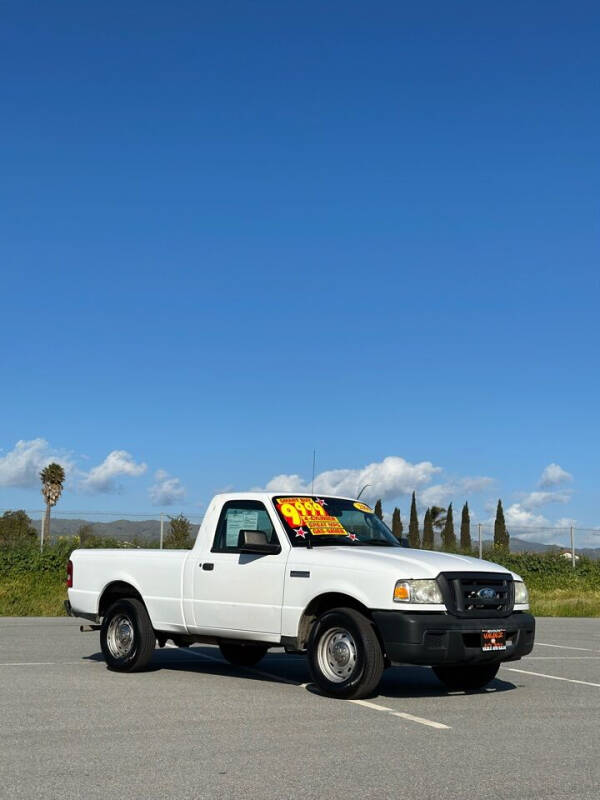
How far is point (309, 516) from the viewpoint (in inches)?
458

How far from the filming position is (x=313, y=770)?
22.5 ft

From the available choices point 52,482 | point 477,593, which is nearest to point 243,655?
point 477,593

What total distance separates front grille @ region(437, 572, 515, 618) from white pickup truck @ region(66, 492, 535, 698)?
12 mm

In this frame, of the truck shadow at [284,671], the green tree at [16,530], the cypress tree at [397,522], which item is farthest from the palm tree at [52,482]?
the truck shadow at [284,671]

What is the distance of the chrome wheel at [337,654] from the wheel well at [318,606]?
0.35 m

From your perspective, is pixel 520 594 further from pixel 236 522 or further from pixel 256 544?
pixel 236 522

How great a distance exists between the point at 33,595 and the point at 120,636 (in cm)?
1690

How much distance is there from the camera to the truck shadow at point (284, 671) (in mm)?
11164

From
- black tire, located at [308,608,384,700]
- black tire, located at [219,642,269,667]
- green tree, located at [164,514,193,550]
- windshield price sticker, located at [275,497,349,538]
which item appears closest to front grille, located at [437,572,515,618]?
black tire, located at [308,608,384,700]

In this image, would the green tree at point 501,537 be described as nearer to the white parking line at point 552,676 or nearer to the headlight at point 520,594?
the white parking line at point 552,676

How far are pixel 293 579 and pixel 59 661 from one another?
422 cm

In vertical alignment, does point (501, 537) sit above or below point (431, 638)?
above

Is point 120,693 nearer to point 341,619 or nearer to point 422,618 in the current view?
point 341,619

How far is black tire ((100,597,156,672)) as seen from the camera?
473 inches
